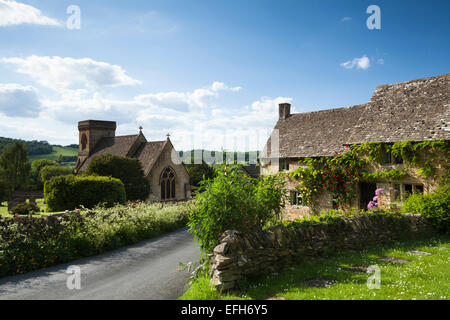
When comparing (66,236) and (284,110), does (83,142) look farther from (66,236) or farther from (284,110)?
(66,236)

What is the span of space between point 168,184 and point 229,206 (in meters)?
26.9

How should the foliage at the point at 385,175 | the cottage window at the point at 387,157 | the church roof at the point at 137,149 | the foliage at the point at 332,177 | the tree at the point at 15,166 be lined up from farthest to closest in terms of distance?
the tree at the point at 15,166
the church roof at the point at 137,149
the foliage at the point at 332,177
the cottage window at the point at 387,157
the foliage at the point at 385,175

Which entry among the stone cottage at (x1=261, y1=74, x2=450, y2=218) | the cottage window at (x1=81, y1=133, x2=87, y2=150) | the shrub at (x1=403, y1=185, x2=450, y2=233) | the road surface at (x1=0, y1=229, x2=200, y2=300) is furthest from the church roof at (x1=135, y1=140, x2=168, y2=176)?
the shrub at (x1=403, y1=185, x2=450, y2=233)

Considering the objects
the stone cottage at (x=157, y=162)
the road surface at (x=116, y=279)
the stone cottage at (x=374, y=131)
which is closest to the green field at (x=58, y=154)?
the stone cottage at (x=157, y=162)

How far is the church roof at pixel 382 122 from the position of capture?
1716cm

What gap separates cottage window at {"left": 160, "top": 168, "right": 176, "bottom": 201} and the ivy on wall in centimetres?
1634

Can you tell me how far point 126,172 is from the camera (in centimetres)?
2808

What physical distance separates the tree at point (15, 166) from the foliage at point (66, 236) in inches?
2104

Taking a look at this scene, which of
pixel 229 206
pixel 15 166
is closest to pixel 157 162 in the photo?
pixel 229 206

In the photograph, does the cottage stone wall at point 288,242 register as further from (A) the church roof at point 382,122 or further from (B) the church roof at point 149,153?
(B) the church roof at point 149,153

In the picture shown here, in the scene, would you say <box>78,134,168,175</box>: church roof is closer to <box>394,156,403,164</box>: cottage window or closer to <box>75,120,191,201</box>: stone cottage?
<box>75,120,191,201</box>: stone cottage

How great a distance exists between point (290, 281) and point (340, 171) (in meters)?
14.5
